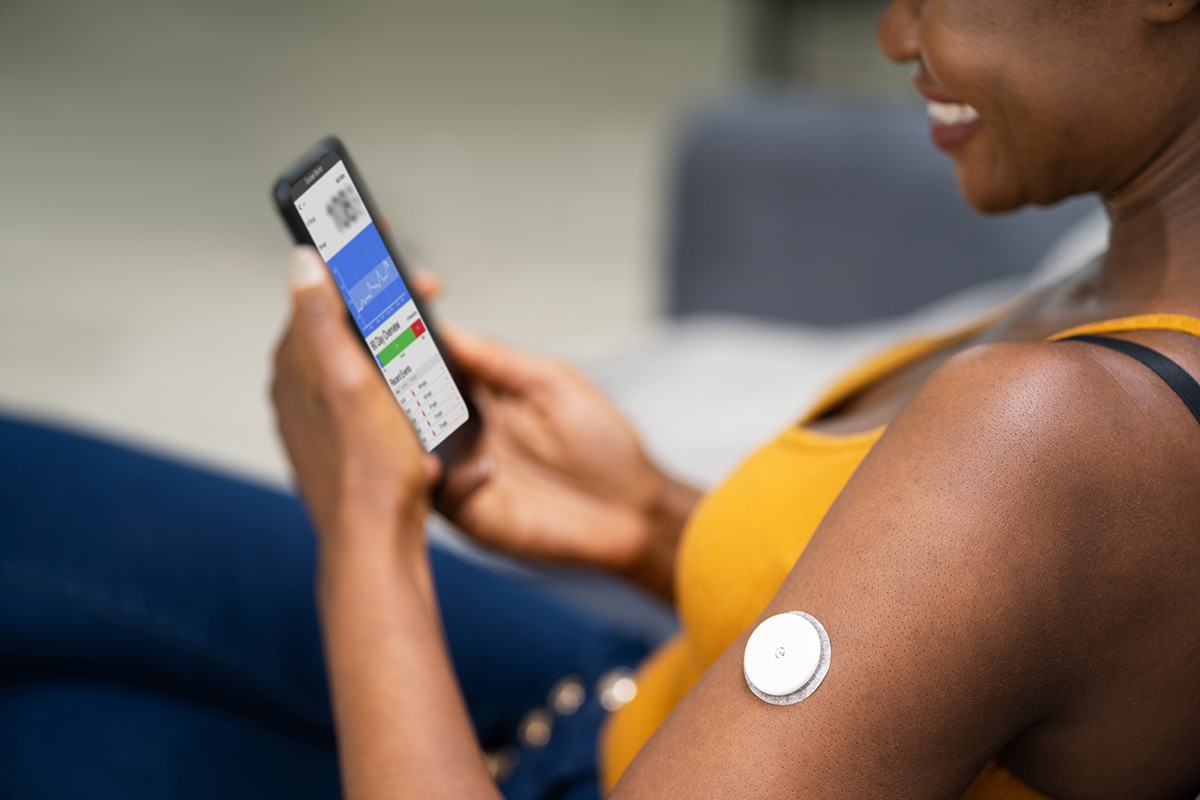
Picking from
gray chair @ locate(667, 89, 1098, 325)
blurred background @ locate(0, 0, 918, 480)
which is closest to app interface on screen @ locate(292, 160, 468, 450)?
gray chair @ locate(667, 89, 1098, 325)

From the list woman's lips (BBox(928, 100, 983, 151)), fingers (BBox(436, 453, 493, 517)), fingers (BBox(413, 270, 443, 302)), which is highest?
woman's lips (BBox(928, 100, 983, 151))

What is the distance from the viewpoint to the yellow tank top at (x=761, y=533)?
2.04 feet

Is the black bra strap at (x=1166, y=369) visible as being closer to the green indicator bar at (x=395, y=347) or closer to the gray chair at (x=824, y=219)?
the green indicator bar at (x=395, y=347)

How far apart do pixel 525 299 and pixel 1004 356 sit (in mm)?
2196

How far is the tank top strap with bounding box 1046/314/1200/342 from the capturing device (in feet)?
1.87

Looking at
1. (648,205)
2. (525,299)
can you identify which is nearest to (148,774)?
(525,299)

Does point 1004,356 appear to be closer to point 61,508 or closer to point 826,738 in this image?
point 826,738

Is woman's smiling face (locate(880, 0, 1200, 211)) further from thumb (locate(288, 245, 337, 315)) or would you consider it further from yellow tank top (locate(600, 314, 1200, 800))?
thumb (locate(288, 245, 337, 315))

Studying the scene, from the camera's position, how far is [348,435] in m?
0.76

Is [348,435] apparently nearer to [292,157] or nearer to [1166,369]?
[1166,369]

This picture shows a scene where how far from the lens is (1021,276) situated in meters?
1.55

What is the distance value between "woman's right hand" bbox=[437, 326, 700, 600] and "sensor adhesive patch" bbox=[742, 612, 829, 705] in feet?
1.47

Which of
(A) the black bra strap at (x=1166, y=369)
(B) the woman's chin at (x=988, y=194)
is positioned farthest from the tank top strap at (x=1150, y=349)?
(B) the woman's chin at (x=988, y=194)

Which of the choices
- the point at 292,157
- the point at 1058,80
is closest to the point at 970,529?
the point at 1058,80
